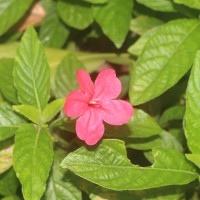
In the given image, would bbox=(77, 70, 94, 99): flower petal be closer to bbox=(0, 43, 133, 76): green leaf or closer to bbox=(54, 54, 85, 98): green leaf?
bbox=(54, 54, 85, 98): green leaf

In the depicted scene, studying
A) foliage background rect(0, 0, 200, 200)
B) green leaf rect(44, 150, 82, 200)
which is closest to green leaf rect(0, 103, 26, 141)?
foliage background rect(0, 0, 200, 200)

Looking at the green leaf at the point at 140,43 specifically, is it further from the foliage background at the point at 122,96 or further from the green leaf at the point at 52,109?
the green leaf at the point at 52,109

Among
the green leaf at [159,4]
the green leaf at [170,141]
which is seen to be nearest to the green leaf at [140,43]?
the green leaf at [159,4]

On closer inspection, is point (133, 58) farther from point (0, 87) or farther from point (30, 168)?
point (30, 168)

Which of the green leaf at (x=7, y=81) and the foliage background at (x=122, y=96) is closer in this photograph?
the foliage background at (x=122, y=96)

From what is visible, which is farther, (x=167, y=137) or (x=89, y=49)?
Answer: (x=89, y=49)

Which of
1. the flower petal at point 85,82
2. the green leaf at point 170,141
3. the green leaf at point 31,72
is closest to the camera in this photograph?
the flower petal at point 85,82

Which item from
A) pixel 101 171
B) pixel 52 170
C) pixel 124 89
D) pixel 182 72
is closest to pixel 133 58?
pixel 124 89

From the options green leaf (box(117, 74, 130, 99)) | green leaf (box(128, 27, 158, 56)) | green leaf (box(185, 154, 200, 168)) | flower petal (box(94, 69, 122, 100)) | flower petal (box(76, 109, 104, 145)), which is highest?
flower petal (box(94, 69, 122, 100))
